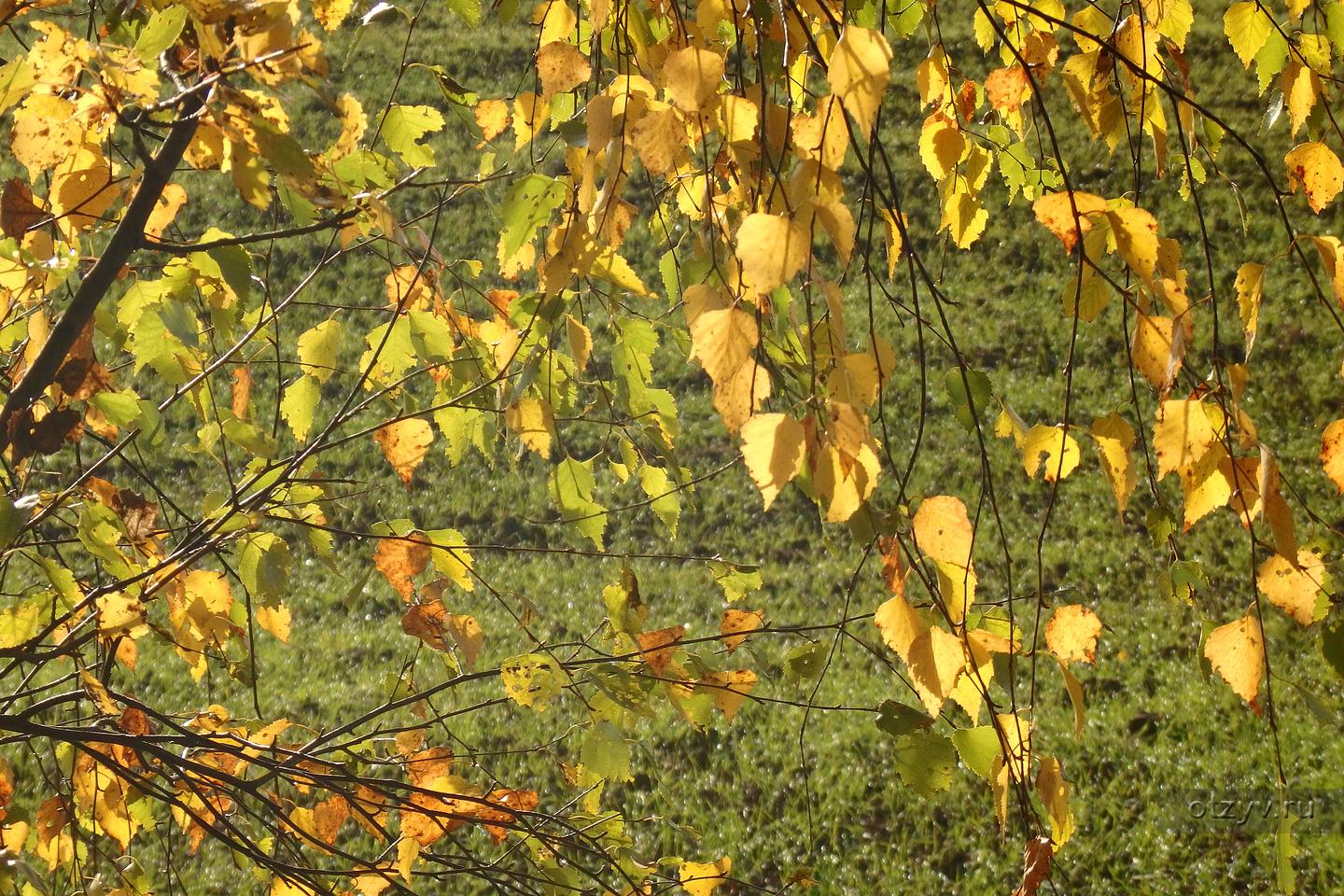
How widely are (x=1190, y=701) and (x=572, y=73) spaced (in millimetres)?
2942

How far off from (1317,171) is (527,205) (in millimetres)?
745

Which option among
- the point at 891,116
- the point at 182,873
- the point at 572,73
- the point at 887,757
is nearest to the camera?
the point at 572,73

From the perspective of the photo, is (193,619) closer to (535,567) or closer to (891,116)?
(535,567)

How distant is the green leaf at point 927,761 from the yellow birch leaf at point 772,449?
0.45 m

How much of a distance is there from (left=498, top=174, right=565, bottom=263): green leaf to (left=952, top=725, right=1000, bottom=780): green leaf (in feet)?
1.94

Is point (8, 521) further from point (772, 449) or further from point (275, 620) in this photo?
point (772, 449)

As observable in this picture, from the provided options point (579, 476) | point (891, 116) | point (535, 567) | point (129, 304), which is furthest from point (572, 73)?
point (891, 116)

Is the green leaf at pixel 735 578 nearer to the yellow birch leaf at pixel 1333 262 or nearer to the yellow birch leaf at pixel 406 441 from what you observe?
the yellow birch leaf at pixel 406 441

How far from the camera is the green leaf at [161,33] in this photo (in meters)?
0.89

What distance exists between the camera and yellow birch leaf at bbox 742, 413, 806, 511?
75 cm

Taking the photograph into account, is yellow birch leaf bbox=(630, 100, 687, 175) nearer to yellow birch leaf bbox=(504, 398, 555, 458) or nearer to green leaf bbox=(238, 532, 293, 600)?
yellow birch leaf bbox=(504, 398, 555, 458)

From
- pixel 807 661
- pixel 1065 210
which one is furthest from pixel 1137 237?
pixel 807 661

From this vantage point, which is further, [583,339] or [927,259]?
[927,259]

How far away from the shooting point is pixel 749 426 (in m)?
0.78
